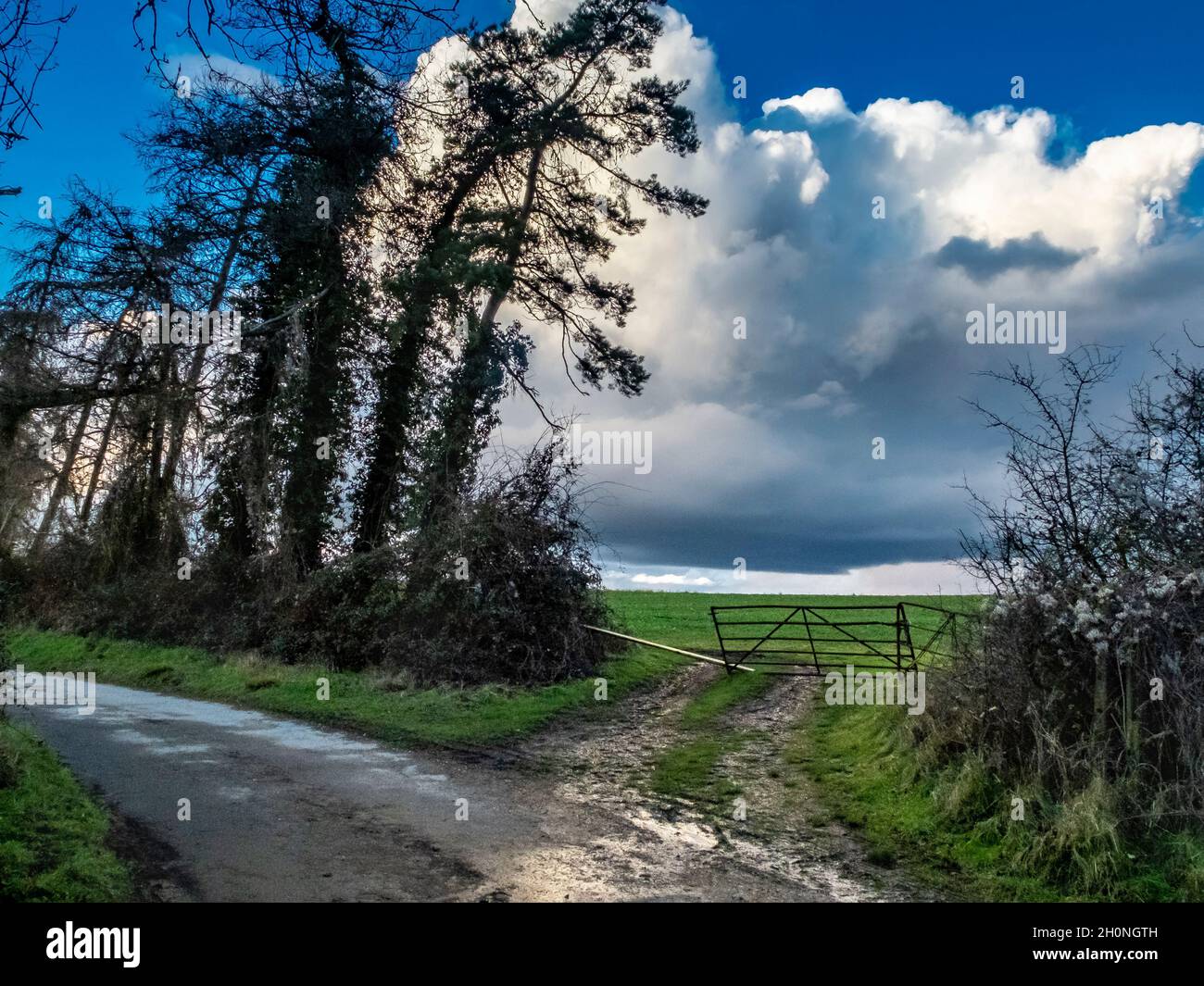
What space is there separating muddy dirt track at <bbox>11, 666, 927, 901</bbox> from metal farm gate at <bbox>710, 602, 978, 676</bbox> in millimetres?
2992

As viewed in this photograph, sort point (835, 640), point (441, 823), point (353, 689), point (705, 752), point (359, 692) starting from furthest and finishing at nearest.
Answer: point (835, 640), point (353, 689), point (359, 692), point (705, 752), point (441, 823)

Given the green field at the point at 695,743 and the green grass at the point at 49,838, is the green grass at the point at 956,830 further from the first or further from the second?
the green grass at the point at 49,838

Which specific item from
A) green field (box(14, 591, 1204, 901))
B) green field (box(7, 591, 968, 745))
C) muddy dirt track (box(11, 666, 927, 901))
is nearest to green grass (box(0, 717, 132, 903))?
green field (box(14, 591, 1204, 901))

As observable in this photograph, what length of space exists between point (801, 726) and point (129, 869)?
10.4 meters

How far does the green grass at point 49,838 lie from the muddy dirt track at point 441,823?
0.86 ft

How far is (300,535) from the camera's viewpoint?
70.3 feet


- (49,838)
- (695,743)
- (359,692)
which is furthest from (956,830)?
(359,692)

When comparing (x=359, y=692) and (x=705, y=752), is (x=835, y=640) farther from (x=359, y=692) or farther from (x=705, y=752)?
(x=359, y=692)

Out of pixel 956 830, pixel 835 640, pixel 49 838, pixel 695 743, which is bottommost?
pixel 695 743

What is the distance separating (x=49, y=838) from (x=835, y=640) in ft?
53.5

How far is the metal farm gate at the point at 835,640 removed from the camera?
12508mm

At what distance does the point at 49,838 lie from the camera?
7.51 meters
